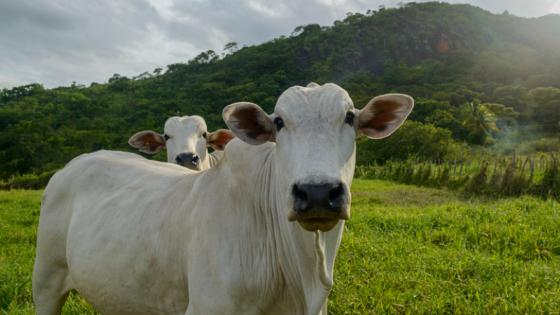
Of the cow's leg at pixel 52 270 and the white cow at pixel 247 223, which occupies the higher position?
the white cow at pixel 247 223

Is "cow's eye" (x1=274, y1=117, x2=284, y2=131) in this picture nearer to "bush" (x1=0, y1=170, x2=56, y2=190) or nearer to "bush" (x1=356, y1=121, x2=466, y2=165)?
"bush" (x1=0, y1=170, x2=56, y2=190)

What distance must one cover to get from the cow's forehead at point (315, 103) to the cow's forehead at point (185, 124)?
4.68 m

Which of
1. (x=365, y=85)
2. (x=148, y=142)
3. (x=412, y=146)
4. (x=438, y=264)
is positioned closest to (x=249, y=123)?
(x=438, y=264)

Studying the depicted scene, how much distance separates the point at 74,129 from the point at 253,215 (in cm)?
4904

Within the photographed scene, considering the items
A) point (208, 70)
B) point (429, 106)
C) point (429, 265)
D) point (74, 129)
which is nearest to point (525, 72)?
point (429, 106)

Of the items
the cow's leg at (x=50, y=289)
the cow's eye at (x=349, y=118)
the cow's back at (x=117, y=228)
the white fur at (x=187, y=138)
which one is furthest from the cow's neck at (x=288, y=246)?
the white fur at (x=187, y=138)

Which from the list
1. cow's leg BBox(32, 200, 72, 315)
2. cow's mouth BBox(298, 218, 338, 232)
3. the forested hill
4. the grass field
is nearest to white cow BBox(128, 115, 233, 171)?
the grass field

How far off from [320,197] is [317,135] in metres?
0.40

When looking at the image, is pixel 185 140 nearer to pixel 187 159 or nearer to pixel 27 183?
pixel 187 159

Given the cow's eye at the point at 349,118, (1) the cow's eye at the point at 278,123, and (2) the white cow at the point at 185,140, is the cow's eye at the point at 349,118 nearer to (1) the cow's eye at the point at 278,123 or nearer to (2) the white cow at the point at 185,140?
(1) the cow's eye at the point at 278,123

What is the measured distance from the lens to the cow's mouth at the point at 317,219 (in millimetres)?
1838

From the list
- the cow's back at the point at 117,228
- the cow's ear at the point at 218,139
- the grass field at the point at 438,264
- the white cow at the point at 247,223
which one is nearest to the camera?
the white cow at the point at 247,223

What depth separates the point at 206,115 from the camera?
46.7m

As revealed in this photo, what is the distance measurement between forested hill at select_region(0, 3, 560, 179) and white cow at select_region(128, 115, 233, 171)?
106 ft
